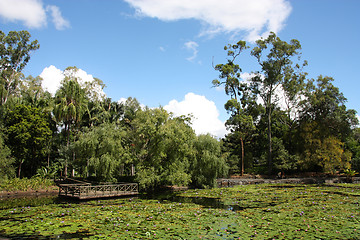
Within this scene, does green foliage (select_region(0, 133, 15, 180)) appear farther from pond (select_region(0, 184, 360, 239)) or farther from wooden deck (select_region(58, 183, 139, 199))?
pond (select_region(0, 184, 360, 239))

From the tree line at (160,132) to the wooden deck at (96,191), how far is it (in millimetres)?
1473

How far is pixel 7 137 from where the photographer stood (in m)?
26.7

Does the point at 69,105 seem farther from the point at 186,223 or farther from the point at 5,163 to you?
the point at 186,223

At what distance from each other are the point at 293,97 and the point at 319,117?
5262mm

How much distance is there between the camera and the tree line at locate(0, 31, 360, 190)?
80.0 ft

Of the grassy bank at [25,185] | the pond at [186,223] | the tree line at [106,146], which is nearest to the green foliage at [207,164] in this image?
the tree line at [106,146]

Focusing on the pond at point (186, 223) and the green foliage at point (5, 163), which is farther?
the green foliage at point (5, 163)

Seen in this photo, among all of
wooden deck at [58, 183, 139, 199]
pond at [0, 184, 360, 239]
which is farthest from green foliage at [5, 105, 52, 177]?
pond at [0, 184, 360, 239]

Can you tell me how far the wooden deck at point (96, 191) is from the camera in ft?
64.8

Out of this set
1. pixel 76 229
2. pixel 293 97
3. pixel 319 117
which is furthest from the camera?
pixel 293 97

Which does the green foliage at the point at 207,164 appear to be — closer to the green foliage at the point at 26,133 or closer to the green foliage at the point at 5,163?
the green foliage at the point at 26,133

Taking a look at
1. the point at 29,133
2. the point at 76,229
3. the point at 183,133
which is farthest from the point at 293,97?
the point at 76,229

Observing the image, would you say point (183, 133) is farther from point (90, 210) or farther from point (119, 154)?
point (90, 210)

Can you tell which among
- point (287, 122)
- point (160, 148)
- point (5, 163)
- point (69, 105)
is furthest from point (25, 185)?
point (287, 122)
